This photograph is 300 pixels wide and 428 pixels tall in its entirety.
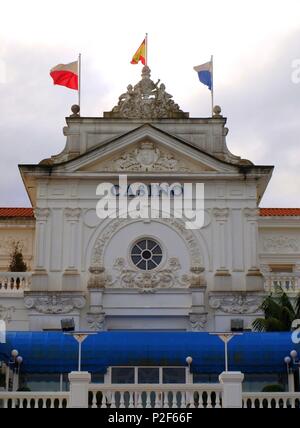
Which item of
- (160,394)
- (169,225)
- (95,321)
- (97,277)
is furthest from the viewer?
(169,225)

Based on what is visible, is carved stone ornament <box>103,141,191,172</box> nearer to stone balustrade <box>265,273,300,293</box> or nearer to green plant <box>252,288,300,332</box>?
stone balustrade <box>265,273,300,293</box>

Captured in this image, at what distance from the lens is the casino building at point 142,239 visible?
31.3 metres

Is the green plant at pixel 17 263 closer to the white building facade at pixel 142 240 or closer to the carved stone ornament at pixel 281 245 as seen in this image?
the white building facade at pixel 142 240

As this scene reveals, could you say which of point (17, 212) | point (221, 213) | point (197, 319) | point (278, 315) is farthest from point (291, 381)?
point (17, 212)

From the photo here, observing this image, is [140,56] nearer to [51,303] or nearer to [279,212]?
[51,303]

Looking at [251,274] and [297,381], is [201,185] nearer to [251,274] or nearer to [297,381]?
[251,274]

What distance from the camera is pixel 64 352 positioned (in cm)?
2723

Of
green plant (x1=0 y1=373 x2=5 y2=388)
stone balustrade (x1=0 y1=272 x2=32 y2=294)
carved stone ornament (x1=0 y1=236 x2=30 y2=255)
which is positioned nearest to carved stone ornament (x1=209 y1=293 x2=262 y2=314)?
stone balustrade (x1=0 y1=272 x2=32 y2=294)

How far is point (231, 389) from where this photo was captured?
18.8 metres

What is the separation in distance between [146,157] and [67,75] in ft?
17.2

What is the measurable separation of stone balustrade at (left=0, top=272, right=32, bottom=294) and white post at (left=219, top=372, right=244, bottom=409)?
1435cm
